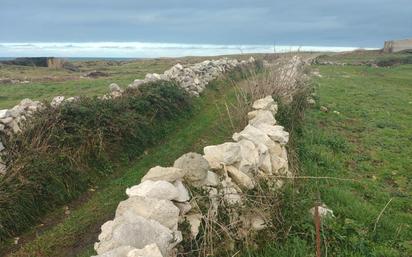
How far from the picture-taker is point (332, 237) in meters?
6.13

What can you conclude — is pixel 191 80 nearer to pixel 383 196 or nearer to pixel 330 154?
pixel 330 154

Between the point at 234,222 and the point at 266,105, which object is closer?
the point at 234,222

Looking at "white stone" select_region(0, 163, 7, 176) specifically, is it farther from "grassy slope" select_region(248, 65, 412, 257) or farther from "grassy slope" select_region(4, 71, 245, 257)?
"grassy slope" select_region(248, 65, 412, 257)

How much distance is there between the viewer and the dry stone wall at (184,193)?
443 centimetres

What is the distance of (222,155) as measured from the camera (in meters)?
6.66

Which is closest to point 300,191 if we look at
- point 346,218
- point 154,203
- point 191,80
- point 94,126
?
point 346,218

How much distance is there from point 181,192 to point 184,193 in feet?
0.18

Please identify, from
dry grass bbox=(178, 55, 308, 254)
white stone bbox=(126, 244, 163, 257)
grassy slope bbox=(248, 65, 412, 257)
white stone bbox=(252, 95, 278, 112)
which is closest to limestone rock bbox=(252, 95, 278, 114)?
white stone bbox=(252, 95, 278, 112)

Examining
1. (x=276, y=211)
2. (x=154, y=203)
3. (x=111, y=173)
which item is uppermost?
(x=154, y=203)

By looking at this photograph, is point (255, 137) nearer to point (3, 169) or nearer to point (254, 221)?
point (254, 221)

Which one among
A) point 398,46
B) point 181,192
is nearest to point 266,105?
point 181,192

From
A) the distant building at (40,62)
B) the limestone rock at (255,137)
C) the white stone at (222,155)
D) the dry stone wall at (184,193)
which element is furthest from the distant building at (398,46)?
the white stone at (222,155)

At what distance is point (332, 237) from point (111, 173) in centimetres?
540

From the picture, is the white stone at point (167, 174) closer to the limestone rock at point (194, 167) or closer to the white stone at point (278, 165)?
the limestone rock at point (194, 167)
